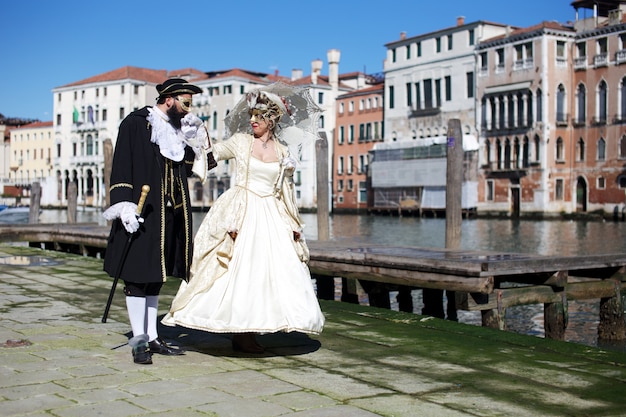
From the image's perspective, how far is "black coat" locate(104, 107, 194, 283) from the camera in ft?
18.2

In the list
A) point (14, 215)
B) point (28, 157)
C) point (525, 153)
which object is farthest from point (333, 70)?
point (28, 157)

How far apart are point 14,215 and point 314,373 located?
44.5 metres

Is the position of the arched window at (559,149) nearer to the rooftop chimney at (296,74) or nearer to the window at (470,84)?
the window at (470,84)

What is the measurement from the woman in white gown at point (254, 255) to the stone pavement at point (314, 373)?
24 centimetres

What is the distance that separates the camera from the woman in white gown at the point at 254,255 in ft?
18.5

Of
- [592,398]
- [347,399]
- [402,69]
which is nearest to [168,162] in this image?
[347,399]

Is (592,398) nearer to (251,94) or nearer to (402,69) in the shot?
(251,94)

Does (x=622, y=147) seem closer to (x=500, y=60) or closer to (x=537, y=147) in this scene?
(x=537, y=147)

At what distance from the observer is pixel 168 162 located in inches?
227

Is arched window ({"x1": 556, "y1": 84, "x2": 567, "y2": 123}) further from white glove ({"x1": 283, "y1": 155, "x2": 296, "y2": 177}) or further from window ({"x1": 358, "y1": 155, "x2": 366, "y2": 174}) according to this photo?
white glove ({"x1": 283, "y1": 155, "x2": 296, "y2": 177})

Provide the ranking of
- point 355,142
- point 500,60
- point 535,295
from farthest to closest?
point 355,142, point 500,60, point 535,295

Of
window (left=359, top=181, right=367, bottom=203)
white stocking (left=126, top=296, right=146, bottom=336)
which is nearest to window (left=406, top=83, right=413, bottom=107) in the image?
window (left=359, top=181, right=367, bottom=203)

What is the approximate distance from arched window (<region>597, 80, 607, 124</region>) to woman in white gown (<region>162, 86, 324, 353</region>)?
170 feet

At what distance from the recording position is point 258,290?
5668 millimetres
